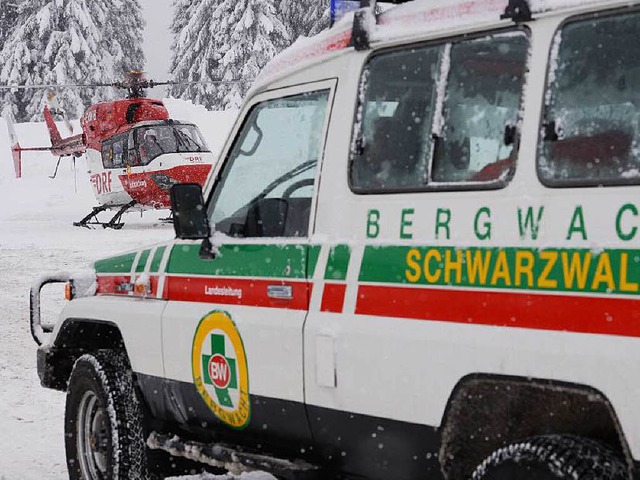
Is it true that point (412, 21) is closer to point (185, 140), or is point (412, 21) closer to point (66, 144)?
point (185, 140)

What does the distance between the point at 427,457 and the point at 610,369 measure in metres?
0.86

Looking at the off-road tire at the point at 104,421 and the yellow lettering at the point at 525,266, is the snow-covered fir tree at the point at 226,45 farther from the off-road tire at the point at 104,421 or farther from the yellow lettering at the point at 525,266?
the yellow lettering at the point at 525,266

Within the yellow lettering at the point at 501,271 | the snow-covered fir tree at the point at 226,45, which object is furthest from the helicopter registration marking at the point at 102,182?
the yellow lettering at the point at 501,271

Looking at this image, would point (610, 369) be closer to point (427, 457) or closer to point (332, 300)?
point (427, 457)

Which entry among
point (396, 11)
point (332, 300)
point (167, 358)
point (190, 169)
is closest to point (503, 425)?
point (332, 300)

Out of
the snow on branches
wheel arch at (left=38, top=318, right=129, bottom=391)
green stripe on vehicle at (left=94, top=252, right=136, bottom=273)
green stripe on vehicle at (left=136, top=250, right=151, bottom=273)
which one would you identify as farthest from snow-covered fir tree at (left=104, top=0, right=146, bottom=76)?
green stripe on vehicle at (left=136, top=250, right=151, bottom=273)

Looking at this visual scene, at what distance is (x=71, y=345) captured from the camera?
564cm

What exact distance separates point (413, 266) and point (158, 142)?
20.4 meters

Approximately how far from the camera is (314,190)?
4.04m

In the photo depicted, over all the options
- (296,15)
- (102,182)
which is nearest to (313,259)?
(102,182)

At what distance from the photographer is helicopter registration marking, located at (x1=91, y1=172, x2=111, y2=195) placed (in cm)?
2447

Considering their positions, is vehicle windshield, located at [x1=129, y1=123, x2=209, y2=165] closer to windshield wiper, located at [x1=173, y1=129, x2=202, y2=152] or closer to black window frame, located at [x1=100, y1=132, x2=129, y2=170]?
windshield wiper, located at [x1=173, y1=129, x2=202, y2=152]

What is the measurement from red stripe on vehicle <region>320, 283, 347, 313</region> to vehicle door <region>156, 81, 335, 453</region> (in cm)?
11

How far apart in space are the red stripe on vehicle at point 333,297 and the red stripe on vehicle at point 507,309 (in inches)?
3.7
